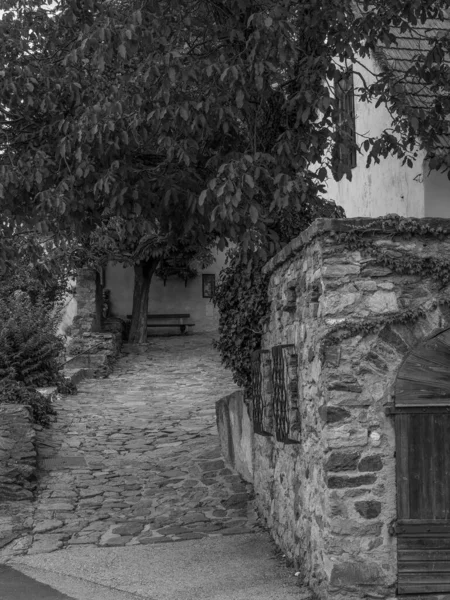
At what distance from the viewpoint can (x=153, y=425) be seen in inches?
497

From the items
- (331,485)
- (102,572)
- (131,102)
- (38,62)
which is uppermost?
(38,62)

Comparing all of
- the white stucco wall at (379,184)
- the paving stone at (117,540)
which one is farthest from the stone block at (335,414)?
the white stucco wall at (379,184)

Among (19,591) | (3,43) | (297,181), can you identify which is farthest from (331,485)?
(3,43)

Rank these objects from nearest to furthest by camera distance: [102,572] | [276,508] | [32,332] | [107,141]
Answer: [102,572]
[276,508]
[107,141]
[32,332]

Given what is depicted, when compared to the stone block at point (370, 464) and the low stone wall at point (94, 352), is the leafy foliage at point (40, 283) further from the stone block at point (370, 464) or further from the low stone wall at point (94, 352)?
the stone block at point (370, 464)

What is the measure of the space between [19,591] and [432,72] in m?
6.27

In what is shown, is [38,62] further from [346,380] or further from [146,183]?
[346,380]

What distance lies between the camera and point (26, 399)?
12156mm

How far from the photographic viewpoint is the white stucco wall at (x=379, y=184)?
1091cm

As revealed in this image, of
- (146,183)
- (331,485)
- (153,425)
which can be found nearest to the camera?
(331,485)

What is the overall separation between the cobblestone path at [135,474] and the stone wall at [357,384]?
2559 mm

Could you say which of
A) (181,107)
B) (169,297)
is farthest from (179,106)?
(169,297)

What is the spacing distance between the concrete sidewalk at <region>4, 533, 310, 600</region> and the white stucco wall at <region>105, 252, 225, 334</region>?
56.8 feet

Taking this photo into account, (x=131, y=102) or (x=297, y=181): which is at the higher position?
(x=131, y=102)
